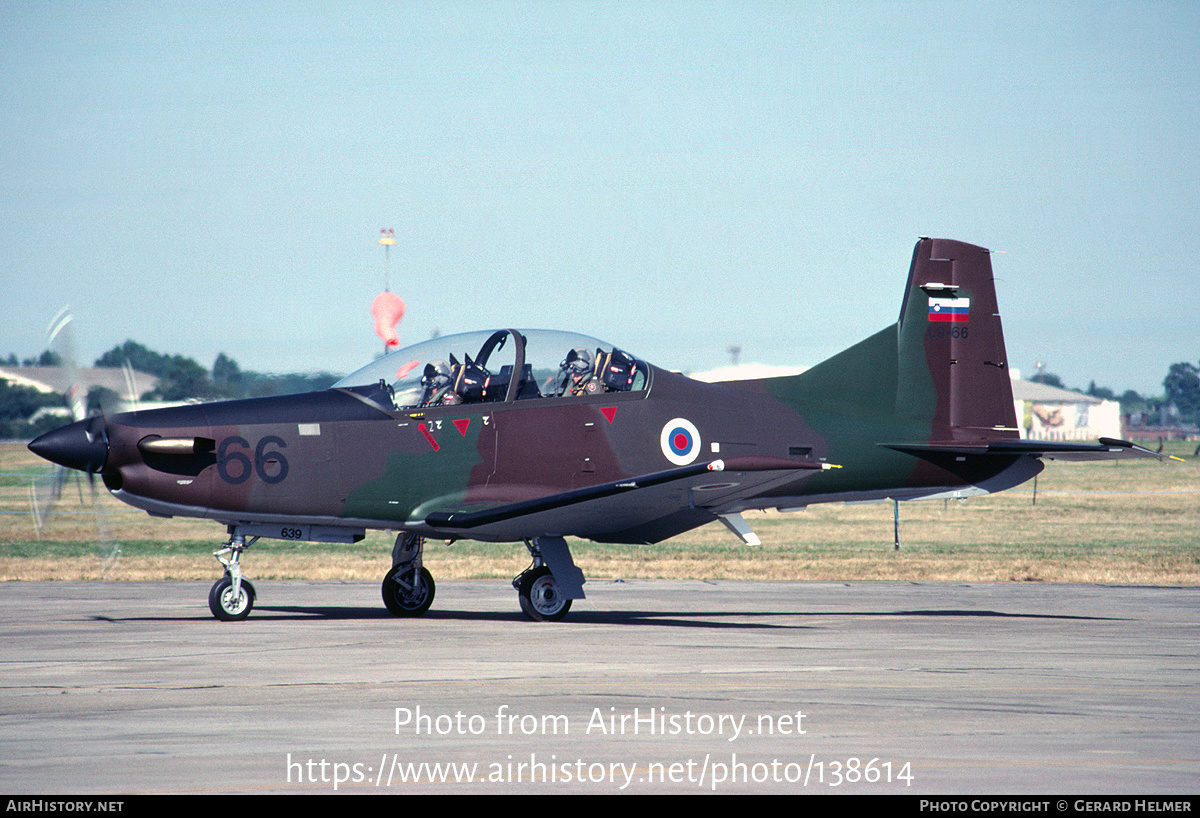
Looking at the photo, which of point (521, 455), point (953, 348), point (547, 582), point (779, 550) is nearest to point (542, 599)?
point (547, 582)

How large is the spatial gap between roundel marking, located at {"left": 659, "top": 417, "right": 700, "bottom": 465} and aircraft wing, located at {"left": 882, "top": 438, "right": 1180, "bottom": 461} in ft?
8.55

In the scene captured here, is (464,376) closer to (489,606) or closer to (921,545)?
(489,606)

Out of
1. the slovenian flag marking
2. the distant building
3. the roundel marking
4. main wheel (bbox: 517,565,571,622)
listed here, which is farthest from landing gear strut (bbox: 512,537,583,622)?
the distant building

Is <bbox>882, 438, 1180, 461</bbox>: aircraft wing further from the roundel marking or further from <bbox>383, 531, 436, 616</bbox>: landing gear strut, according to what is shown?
<bbox>383, 531, 436, 616</bbox>: landing gear strut

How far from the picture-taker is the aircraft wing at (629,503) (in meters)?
13.2

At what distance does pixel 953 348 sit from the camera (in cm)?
1661

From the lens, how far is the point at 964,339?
16672mm

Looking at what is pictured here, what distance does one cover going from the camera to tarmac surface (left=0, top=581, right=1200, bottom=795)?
6.47 metres

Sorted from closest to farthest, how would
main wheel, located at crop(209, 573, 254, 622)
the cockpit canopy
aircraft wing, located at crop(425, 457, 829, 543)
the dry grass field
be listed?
aircraft wing, located at crop(425, 457, 829, 543)
main wheel, located at crop(209, 573, 254, 622)
the cockpit canopy
the dry grass field

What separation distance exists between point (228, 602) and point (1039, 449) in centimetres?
914

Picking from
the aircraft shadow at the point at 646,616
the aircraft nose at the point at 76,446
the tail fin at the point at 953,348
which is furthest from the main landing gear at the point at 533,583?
the tail fin at the point at 953,348

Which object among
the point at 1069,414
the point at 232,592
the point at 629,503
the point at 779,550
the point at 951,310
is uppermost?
the point at 1069,414

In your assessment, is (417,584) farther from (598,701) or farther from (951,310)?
(951,310)

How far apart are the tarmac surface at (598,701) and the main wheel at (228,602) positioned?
201 mm
